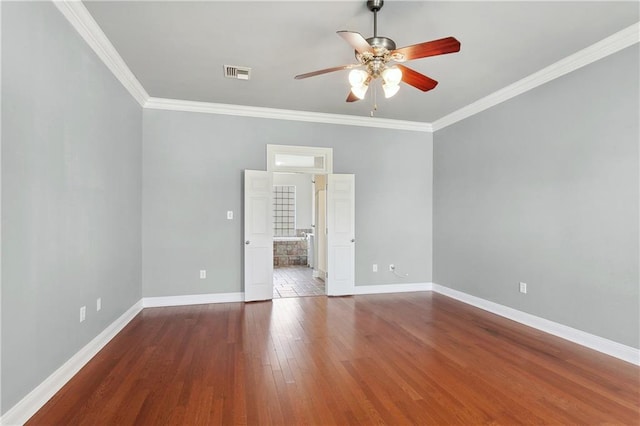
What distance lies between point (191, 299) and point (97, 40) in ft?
10.9

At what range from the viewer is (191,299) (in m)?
4.73

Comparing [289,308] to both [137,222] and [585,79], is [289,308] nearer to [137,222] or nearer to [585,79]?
[137,222]

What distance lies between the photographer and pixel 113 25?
9.17 feet

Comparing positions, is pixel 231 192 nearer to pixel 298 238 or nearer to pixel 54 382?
pixel 54 382

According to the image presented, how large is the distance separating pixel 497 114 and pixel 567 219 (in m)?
1.67

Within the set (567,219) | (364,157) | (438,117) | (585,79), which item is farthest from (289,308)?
(585,79)

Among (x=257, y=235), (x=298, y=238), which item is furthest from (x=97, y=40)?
(x=298, y=238)

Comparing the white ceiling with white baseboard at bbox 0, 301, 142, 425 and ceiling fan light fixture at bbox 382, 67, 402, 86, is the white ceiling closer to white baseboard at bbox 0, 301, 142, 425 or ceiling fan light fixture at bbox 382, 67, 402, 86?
ceiling fan light fixture at bbox 382, 67, 402, 86

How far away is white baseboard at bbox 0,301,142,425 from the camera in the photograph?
6.33 feet

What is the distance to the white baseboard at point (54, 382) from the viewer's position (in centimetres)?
193

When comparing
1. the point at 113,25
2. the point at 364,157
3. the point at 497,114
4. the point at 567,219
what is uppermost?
the point at 113,25

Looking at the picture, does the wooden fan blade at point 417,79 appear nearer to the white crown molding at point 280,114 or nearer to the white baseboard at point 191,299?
the white crown molding at point 280,114

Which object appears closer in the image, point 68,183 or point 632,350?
point 68,183

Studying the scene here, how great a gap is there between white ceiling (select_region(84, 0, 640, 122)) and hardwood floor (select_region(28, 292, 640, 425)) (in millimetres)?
2888
